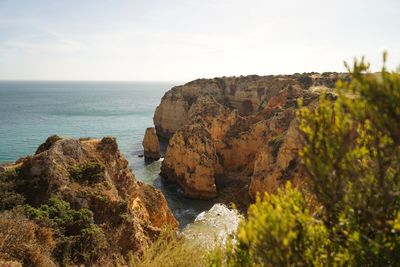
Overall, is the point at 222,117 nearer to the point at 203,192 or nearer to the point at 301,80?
the point at 203,192

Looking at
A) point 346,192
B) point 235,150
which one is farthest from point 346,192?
point 235,150

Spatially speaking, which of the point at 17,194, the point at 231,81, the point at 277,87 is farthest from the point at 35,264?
the point at 231,81

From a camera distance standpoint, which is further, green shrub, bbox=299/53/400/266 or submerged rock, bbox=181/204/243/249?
submerged rock, bbox=181/204/243/249

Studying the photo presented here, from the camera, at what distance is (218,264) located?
354 inches

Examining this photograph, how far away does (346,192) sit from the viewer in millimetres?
7426

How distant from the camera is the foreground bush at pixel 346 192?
686cm

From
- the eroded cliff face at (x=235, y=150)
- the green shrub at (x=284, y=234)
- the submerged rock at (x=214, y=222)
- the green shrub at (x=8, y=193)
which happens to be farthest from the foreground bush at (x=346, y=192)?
the submerged rock at (x=214, y=222)

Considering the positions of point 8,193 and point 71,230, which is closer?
point 71,230

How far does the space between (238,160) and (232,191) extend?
728 centimetres

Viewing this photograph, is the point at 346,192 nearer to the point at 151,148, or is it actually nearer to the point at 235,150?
the point at 235,150

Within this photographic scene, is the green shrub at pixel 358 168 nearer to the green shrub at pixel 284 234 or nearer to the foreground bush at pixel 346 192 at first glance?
the foreground bush at pixel 346 192

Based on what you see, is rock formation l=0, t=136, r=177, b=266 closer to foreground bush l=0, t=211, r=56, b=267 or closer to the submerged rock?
foreground bush l=0, t=211, r=56, b=267

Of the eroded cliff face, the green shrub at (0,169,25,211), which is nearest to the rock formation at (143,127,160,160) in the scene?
the eroded cliff face

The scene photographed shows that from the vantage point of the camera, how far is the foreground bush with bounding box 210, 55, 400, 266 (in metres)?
6.86
